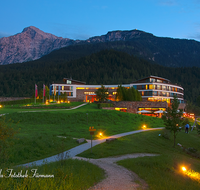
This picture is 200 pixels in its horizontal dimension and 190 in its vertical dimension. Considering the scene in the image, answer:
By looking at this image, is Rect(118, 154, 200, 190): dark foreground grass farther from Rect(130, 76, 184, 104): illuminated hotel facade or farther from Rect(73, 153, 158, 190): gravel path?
Rect(130, 76, 184, 104): illuminated hotel facade

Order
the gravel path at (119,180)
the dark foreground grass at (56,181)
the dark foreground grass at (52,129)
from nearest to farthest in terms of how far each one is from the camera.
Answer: the dark foreground grass at (56,181), the gravel path at (119,180), the dark foreground grass at (52,129)

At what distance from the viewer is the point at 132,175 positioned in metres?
9.98

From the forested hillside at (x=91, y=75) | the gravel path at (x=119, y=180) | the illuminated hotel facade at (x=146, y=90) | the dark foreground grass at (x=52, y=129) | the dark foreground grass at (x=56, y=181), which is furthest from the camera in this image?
the forested hillside at (x=91, y=75)

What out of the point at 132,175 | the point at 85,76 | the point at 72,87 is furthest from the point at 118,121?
the point at 85,76

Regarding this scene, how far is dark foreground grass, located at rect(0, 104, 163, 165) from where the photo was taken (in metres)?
14.6

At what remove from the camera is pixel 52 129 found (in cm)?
2603

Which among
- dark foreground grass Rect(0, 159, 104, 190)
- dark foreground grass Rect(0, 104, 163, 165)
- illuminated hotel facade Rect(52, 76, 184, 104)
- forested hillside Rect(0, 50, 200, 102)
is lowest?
dark foreground grass Rect(0, 104, 163, 165)

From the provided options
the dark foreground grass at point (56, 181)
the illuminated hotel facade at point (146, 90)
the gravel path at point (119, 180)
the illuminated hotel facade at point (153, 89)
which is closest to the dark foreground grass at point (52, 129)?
→ the dark foreground grass at point (56, 181)

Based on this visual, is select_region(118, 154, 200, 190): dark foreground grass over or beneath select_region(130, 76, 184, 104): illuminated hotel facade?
beneath

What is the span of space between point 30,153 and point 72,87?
253 feet

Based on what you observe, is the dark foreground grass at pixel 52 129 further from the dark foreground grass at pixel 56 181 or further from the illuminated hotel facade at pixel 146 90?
the illuminated hotel facade at pixel 146 90

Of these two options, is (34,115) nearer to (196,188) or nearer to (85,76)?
(196,188)

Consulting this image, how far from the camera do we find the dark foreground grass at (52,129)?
48.0ft

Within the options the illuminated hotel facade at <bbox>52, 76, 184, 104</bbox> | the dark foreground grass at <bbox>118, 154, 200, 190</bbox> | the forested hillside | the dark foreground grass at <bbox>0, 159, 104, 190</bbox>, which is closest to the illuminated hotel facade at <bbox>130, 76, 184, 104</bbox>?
the illuminated hotel facade at <bbox>52, 76, 184, 104</bbox>
